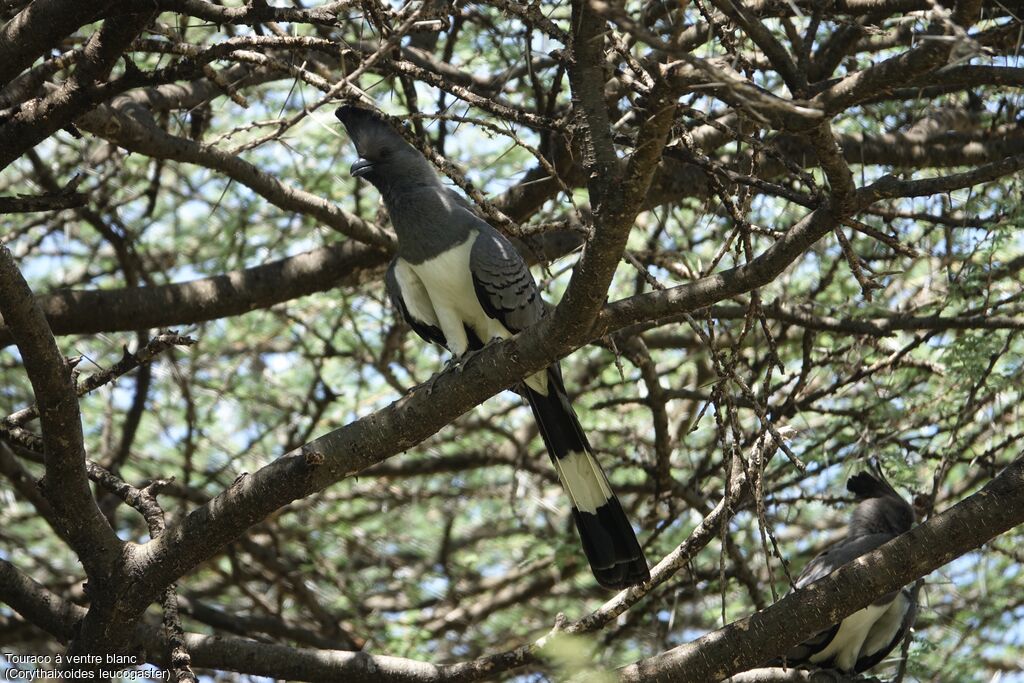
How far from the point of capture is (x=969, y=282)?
194 inches

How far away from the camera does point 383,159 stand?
520 cm

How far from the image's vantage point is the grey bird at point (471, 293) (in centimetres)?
462

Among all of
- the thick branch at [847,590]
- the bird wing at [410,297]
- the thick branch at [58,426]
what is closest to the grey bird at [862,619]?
the thick branch at [847,590]

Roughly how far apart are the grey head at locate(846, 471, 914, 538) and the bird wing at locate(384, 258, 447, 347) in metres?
2.63

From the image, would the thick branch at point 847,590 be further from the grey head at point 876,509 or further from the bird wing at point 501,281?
the grey head at point 876,509

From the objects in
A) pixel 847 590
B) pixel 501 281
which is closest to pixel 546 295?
pixel 501 281

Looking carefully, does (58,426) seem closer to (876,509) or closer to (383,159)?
(383,159)

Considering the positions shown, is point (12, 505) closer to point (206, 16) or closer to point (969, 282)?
point (206, 16)

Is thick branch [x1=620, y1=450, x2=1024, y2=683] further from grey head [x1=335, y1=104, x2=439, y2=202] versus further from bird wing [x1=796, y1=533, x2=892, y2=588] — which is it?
grey head [x1=335, y1=104, x2=439, y2=202]

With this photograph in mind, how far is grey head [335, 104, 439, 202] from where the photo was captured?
5172 millimetres

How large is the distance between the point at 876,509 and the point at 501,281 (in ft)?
8.94

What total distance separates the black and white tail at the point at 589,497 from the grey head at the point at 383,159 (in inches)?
47.0

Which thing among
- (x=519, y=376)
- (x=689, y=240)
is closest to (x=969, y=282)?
(x=689, y=240)

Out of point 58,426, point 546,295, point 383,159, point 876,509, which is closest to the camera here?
point 58,426
